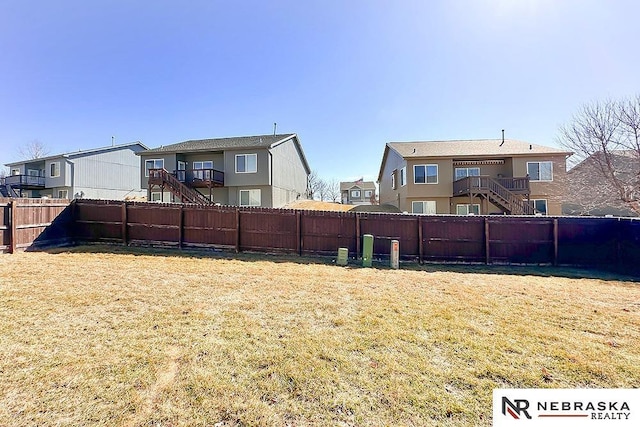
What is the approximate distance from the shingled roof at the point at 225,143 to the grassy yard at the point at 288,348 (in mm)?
15752

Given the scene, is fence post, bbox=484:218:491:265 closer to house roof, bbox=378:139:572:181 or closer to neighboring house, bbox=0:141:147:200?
house roof, bbox=378:139:572:181

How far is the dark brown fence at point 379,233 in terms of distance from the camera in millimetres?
9320

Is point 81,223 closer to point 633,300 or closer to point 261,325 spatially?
point 261,325

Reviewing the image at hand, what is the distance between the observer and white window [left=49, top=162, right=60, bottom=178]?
27328mm

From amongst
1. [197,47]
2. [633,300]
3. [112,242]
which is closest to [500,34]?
[633,300]

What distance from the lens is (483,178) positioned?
687 inches

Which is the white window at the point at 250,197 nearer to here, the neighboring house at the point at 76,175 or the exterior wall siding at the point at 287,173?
the exterior wall siding at the point at 287,173

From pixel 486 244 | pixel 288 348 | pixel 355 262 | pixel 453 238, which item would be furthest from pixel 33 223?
pixel 486 244

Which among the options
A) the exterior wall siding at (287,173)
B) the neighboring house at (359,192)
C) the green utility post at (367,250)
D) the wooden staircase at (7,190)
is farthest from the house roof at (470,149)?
Answer: the neighboring house at (359,192)

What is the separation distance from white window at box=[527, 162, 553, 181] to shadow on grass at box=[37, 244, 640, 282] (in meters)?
12.3

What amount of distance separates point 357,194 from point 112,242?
183 feet

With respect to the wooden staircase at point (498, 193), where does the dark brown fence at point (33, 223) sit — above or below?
below

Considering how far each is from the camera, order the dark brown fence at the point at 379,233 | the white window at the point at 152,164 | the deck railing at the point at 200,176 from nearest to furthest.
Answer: the dark brown fence at the point at 379,233, the deck railing at the point at 200,176, the white window at the point at 152,164

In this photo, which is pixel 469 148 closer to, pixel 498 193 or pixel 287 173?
pixel 498 193
